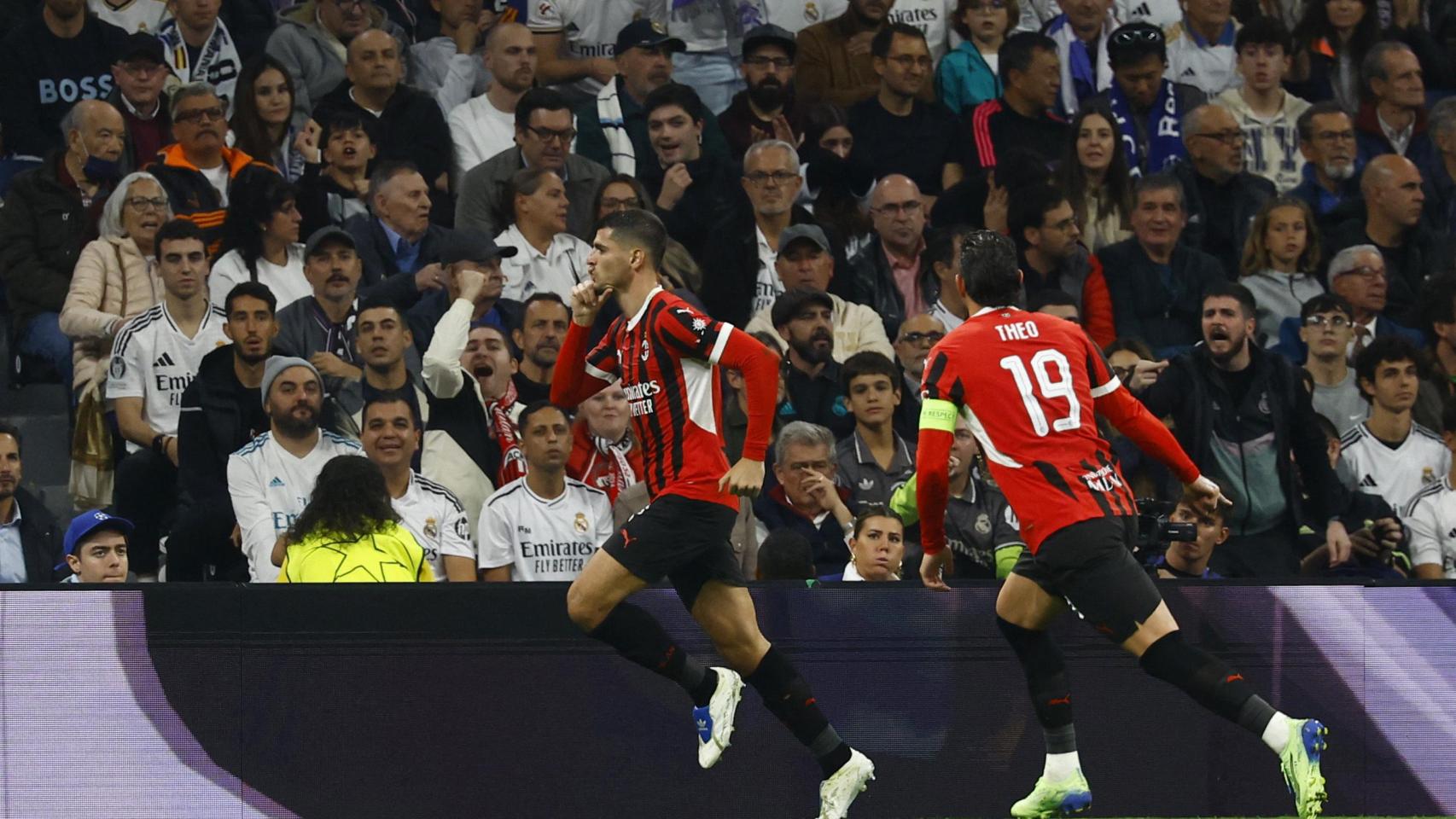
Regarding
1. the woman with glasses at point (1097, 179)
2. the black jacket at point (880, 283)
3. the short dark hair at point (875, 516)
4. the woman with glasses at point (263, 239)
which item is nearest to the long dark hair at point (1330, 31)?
the woman with glasses at point (1097, 179)

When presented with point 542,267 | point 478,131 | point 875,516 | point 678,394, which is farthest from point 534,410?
point 478,131

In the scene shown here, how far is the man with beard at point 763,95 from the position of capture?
12.7 metres

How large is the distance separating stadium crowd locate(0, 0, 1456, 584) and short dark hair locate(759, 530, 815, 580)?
0.03m

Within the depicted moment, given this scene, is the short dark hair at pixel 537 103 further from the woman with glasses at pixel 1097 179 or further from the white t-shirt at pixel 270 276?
the woman with glasses at pixel 1097 179

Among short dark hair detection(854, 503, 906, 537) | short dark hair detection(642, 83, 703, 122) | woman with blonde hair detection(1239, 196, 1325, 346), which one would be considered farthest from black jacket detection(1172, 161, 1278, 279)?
short dark hair detection(854, 503, 906, 537)

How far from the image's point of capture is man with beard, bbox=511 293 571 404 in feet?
35.1

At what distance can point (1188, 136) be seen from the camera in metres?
12.6

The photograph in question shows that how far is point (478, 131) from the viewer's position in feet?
40.7

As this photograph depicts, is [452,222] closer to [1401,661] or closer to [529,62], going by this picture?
[529,62]

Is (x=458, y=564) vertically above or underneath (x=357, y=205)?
underneath

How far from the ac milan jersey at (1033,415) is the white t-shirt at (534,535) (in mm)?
3136

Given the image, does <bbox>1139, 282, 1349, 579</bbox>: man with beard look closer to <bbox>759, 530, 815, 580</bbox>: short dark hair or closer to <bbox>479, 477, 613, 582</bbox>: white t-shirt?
→ <bbox>759, 530, 815, 580</bbox>: short dark hair

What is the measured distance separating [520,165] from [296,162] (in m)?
1.48

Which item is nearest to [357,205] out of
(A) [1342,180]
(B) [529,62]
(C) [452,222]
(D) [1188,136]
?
(C) [452,222]
